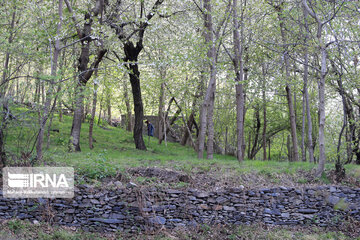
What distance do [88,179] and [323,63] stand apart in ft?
20.9

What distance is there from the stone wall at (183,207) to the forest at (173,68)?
711 millimetres

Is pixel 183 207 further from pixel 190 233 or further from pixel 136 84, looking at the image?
pixel 136 84

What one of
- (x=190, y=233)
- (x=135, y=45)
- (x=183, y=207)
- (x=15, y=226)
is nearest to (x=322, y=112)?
(x=183, y=207)

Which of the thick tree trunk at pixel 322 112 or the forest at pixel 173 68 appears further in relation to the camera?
the thick tree trunk at pixel 322 112

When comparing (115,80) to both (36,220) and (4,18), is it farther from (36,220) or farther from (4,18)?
(36,220)

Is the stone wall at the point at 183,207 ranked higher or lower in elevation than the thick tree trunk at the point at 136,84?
lower

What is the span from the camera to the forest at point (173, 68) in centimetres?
757

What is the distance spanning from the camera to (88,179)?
291 inches

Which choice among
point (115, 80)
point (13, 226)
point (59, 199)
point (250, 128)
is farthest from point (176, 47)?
point (250, 128)

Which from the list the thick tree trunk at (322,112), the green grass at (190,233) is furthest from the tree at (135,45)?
the green grass at (190,233)

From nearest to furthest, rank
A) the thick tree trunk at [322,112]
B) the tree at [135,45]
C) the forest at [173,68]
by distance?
1. the forest at [173,68]
2. the thick tree trunk at [322,112]
3. the tree at [135,45]

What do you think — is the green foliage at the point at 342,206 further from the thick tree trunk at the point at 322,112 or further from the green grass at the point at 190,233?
the thick tree trunk at the point at 322,112

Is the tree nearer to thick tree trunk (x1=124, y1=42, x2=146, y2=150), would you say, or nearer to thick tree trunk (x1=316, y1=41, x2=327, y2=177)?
thick tree trunk (x1=124, y1=42, x2=146, y2=150)

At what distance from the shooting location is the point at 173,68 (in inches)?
608
